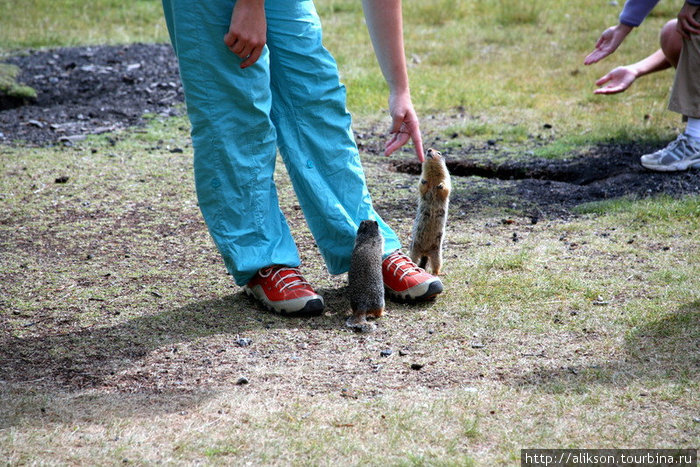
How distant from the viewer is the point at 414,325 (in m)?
3.49

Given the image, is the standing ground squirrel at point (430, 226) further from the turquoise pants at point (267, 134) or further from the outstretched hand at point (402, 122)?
the outstretched hand at point (402, 122)

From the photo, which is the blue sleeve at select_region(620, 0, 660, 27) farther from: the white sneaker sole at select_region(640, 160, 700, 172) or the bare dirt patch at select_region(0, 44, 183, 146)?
the bare dirt patch at select_region(0, 44, 183, 146)

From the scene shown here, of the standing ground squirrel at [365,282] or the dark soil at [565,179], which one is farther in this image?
the dark soil at [565,179]

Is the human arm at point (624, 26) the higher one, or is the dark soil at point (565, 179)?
the human arm at point (624, 26)

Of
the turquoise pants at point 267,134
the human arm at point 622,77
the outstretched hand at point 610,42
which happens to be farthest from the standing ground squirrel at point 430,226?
the human arm at point 622,77

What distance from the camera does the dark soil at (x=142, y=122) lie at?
5293mm

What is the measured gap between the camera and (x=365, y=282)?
11.3 feet

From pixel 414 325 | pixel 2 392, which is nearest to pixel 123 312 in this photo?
pixel 2 392

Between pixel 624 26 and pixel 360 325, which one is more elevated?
pixel 624 26

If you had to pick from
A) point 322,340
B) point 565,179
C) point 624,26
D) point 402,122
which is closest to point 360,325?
point 322,340

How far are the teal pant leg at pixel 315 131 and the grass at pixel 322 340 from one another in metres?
0.42

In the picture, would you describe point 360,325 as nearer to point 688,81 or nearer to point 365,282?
point 365,282

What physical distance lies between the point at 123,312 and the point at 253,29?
1440 millimetres

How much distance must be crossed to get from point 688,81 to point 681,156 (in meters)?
0.54
